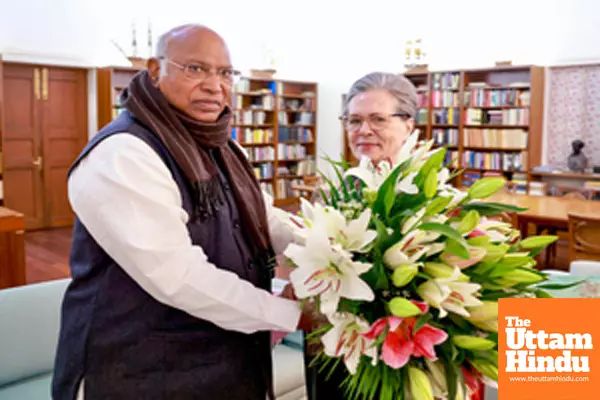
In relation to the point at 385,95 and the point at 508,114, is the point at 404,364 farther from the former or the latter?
the point at 508,114

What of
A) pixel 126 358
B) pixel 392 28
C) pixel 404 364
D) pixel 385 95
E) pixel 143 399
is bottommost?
pixel 143 399

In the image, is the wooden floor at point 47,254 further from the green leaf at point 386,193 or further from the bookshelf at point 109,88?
the green leaf at point 386,193

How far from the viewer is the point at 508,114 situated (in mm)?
9844

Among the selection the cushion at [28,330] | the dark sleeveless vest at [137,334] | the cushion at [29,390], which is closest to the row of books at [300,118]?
the cushion at [28,330]

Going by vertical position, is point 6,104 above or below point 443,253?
above

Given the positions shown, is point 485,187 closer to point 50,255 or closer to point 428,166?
point 428,166

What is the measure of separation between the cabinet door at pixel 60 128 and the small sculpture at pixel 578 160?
7727mm

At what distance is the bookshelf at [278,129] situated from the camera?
11664 millimetres

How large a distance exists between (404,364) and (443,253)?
194 mm

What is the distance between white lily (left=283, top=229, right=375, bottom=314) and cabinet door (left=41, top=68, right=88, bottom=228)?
30.7 feet

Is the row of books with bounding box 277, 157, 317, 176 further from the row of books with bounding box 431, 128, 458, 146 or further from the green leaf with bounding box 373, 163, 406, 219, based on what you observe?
the green leaf with bounding box 373, 163, 406, 219

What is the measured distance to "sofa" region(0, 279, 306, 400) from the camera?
262 centimetres

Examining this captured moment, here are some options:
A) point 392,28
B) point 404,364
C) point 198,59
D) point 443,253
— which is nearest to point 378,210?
point 443,253

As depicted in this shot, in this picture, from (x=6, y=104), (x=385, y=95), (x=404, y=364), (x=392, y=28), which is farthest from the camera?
(x=392, y=28)
